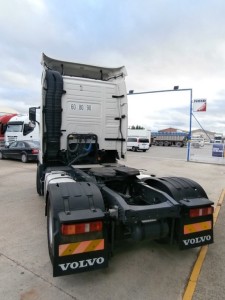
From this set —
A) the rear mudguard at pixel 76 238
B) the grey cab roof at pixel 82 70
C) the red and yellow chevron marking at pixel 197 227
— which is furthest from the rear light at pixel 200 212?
the grey cab roof at pixel 82 70

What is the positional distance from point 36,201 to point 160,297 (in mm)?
4285

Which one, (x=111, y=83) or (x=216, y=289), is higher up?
(x=111, y=83)

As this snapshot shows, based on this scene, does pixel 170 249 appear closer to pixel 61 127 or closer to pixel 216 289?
pixel 216 289

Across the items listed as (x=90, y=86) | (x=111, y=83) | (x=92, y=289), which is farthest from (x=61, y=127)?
(x=92, y=289)

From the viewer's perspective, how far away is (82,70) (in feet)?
19.7

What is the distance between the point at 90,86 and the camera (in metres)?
5.57

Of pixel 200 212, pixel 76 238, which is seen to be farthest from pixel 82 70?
pixel 76 238

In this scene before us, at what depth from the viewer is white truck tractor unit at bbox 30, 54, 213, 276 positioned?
2.74 metres

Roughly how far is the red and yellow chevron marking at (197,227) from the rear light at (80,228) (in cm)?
125

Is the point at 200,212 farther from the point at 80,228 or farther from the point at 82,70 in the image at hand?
the point at 82,70

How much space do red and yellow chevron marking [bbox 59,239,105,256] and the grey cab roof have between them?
13.9 feet

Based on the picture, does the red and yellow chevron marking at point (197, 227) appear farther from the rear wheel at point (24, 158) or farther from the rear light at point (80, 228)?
the rear wheel at point (24, 158)

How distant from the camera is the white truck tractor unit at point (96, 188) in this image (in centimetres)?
274

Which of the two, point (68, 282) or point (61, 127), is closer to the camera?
point (68, 282)
